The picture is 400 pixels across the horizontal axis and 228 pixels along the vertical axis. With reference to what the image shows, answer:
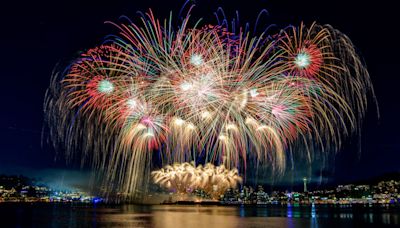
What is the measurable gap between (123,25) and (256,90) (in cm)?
942

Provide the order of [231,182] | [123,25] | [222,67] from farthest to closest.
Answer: [231,182] → [222,67] → [123,25]

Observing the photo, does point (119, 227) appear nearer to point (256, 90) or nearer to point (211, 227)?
point (211, 227)

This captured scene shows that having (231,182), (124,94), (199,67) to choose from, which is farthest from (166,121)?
(231,182)

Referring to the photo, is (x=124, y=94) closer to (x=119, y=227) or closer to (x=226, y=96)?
(x=226, y=96)

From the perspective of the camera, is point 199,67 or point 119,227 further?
point 119,227

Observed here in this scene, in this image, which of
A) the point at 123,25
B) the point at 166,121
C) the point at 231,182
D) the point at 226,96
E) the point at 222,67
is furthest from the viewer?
the point at 231,182

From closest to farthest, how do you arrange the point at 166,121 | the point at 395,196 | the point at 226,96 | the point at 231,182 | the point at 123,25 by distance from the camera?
the point at 123,25 < the point at 226,96 < the point at 166,121 < the point at 231,182 < the point at 395,196

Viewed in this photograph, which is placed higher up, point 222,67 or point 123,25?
point 123,25

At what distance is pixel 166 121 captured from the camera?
3028 centimetres

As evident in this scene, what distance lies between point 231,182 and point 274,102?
47.6 meters

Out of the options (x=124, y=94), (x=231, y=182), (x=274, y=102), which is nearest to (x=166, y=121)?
(x=124, y=94)

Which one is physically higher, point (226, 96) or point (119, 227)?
point (226, 96)

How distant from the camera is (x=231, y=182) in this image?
7200 cm

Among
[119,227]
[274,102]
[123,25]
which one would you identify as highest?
[123,25]
